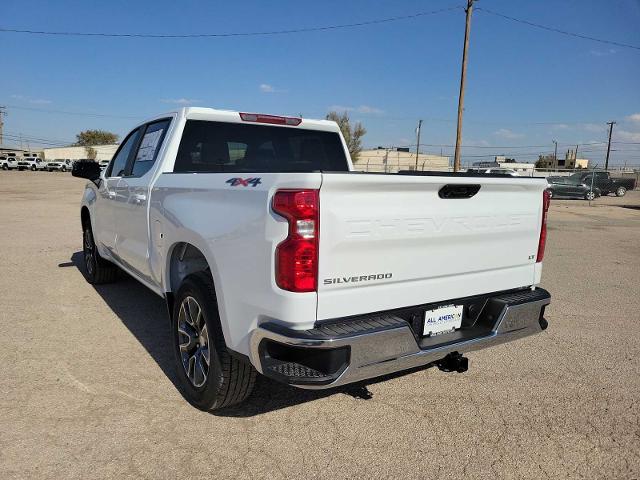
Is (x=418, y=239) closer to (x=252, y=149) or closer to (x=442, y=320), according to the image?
(x=442, y=320)

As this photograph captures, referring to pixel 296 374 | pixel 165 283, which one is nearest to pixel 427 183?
pixel 296 374

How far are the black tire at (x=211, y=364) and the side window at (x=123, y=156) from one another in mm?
2380

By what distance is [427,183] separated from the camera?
105 inches

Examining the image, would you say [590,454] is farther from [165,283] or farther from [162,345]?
[162,345]

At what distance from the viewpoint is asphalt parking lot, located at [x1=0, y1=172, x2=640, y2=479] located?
2656mm

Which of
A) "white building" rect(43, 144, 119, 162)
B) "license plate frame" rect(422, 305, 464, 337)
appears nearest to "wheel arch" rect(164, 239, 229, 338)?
"license plate frame" rect(422, 305, 464, 337)

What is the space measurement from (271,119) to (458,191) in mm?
2167

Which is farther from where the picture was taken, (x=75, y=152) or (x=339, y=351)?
(x=75, y=152)

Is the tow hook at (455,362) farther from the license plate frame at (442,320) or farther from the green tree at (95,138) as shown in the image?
the green tree at (95,138)

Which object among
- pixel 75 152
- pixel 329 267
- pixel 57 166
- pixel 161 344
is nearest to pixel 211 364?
pixel 329 267

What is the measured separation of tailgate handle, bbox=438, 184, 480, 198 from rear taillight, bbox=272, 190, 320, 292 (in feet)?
2.77

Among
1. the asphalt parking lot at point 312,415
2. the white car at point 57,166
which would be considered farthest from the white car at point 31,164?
the asphalt parking lot at point 312,415

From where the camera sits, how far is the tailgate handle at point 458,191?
2777 millimetres

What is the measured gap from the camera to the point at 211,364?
9.69ft
